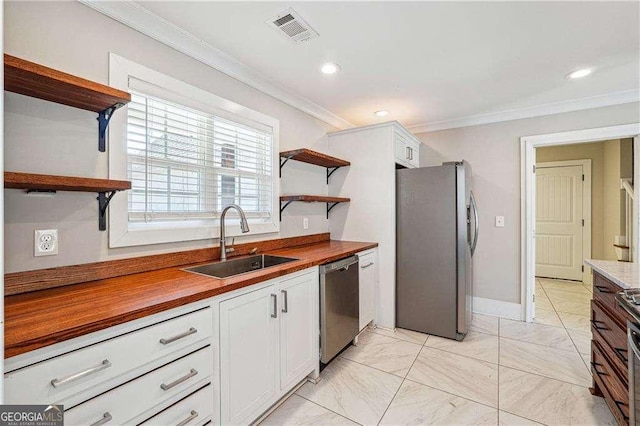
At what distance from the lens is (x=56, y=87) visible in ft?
4.16

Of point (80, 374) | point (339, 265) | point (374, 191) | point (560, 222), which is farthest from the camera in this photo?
point (560, 222)

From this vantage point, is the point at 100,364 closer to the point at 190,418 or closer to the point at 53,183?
the point at 190,418

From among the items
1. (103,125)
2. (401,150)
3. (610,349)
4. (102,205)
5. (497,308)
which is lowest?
(497,308)

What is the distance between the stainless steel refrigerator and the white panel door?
3120 mm

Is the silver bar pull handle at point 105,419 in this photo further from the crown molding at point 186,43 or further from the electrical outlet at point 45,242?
the crown molding at point 186,43

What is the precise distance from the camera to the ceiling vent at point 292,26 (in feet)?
A: 5.66

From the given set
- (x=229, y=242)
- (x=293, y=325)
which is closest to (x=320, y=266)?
(x=293, y=325)

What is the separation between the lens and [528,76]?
2484 millimetres

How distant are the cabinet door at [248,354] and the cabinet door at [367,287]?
117 centimetres

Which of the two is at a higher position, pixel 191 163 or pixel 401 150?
pixel 401 150

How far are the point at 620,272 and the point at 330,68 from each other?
7.54 feet

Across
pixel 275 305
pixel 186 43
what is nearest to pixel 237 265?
pixel 275 305

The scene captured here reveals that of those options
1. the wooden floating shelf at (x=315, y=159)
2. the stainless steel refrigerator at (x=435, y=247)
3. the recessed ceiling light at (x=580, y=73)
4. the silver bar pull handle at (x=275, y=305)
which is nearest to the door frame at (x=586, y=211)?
the recessed ceiling light at (x=580, y=73)

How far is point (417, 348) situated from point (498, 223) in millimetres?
1808
